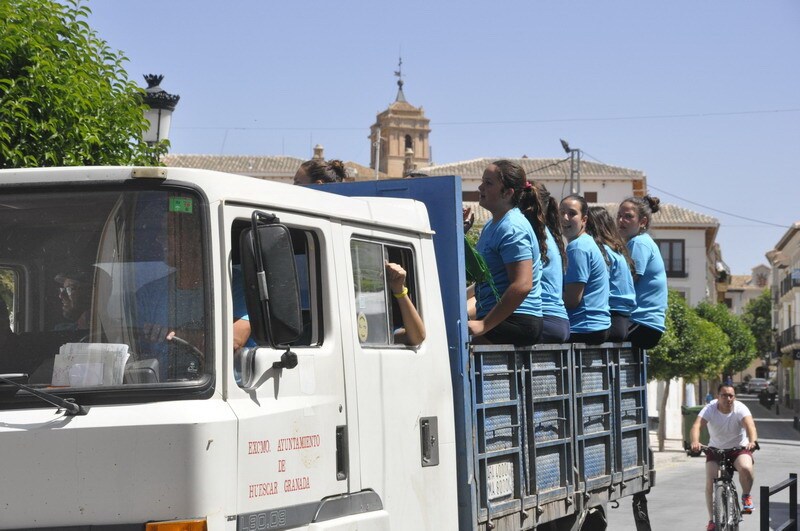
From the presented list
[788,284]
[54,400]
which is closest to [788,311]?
[788,284]

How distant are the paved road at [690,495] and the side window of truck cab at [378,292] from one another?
28.1ft

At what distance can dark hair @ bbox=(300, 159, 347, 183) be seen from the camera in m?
7.18

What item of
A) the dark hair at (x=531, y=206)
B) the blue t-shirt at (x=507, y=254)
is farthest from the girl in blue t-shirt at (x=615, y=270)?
the blue t-shirt at (x=507, y=254)

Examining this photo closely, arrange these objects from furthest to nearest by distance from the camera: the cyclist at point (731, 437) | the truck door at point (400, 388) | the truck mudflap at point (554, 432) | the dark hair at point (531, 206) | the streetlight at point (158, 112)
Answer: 1. the cyclist at point (731, 437)
2. the streetlight at point (158, 112)
3. the dark hair at point (531, 206)
4. the truck mudflap at point (554, 432)
5. the truck door at point (400, 388)

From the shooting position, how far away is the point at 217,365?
13.9 feet

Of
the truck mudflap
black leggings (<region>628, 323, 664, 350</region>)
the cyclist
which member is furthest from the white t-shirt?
the truck mudflap

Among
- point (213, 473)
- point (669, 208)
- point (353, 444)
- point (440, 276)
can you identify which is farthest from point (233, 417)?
point (669, 208)

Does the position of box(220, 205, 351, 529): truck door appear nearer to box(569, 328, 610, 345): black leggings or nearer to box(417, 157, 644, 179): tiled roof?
box(569, 328, 610, 345): black leggings

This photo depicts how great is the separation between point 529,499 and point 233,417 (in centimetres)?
264

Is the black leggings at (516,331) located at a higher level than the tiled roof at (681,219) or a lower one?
lower

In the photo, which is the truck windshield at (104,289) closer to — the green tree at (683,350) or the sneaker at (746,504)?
the sneaker at (746,504)

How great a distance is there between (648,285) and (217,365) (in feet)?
17.2

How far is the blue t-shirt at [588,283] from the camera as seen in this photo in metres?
7.73

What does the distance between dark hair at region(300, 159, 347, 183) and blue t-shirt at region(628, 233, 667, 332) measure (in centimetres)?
251
